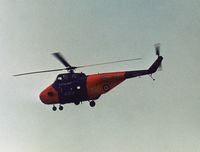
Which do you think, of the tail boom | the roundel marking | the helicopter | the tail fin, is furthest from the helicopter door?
the tail fin

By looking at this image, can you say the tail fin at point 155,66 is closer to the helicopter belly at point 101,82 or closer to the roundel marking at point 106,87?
the helicopter belly at point 101,82

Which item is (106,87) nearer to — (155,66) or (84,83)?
(84,83)

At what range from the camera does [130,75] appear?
4662cm

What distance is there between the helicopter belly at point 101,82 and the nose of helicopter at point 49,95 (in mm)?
2622

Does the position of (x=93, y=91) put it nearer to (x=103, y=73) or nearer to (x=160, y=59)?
(x=103, y=73)

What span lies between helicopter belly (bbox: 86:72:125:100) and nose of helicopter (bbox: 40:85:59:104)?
8.60ft

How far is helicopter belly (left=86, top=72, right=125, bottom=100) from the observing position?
46.7 meters

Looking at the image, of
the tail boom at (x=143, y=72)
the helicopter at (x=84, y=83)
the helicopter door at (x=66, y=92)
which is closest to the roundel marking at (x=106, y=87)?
the helicopter at (x=84, y=83)

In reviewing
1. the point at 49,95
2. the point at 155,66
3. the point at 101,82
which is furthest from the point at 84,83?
the point at 155,66

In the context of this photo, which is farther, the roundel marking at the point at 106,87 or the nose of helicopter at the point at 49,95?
the nose of helicopter at the point at 49,95

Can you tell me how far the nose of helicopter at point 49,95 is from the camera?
159 feet

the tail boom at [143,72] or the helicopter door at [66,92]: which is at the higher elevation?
the tail boom at [143,72]

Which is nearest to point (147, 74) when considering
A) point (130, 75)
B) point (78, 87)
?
point (130, 75)

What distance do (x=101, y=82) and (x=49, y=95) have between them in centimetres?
429
